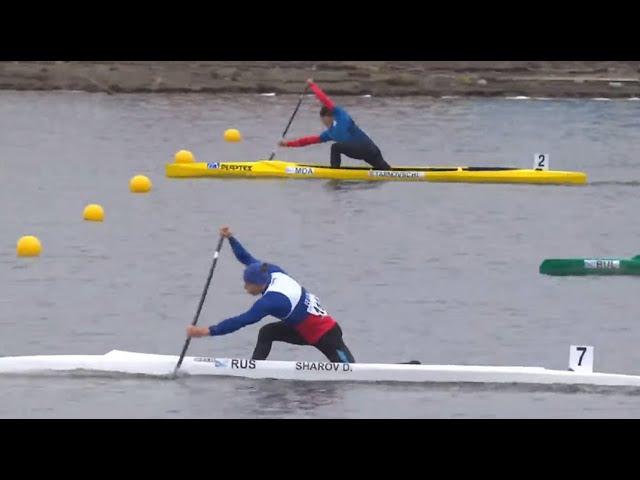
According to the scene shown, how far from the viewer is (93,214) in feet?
105

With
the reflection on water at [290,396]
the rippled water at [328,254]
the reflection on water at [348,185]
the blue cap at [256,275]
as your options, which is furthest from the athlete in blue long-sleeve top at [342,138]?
the reflection on water at [290,396]

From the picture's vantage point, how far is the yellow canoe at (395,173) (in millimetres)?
35188

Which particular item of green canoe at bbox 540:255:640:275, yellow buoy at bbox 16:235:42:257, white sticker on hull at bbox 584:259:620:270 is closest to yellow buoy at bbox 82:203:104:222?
yellow buoy at bbox 16:235:42:257

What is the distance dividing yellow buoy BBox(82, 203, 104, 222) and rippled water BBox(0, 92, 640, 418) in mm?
288

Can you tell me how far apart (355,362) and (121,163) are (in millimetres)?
20007

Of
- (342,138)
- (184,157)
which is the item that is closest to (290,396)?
(342,138)

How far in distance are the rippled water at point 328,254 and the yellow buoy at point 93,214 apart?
29 centimetres

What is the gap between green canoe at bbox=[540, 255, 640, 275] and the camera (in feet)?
87.7

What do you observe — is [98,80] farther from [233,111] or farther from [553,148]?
[553,148]

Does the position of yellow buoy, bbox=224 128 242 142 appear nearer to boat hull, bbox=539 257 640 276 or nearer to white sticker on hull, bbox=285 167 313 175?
white sticker on hull, bbox=285 167 313 175

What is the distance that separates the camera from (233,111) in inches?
1911

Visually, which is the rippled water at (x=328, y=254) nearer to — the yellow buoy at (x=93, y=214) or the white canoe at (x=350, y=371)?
the white canoe at (x=350, y=371)

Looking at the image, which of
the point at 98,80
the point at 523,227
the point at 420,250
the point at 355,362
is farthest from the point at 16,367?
the point at 98,80

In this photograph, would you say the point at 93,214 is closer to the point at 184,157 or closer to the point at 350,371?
the point at 184,157
